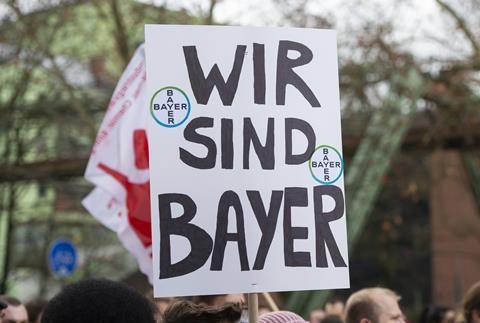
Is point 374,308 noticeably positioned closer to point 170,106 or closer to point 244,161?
point 244,161

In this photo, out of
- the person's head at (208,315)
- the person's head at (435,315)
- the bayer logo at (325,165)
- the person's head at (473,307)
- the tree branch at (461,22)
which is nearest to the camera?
the person's head at (208,315)

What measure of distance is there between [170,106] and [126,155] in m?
4.32

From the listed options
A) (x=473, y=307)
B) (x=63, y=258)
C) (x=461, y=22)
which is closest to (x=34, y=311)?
(x=473, y=307)

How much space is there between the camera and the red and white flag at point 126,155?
8.44 m

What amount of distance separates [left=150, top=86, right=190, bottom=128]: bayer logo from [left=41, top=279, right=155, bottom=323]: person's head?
1373 mm

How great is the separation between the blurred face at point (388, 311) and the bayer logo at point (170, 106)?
2.02 metres

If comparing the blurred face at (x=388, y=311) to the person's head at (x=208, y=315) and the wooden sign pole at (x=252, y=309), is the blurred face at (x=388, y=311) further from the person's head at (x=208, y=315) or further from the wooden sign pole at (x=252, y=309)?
the person's head at (x=208, y=315)

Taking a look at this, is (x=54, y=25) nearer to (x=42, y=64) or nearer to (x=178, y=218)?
(x=42, y=64)

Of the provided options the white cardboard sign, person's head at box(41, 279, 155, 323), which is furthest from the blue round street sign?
person's head at box(41, 279, 155, 323)

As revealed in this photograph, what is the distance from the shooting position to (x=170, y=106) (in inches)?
171

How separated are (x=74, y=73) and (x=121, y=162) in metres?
8.45

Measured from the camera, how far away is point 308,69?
4.66m

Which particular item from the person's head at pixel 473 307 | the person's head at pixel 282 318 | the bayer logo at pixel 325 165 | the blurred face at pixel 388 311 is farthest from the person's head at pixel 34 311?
the bayer logo at pixel 325 165

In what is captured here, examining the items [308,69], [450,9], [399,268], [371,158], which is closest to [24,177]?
[371,158]
